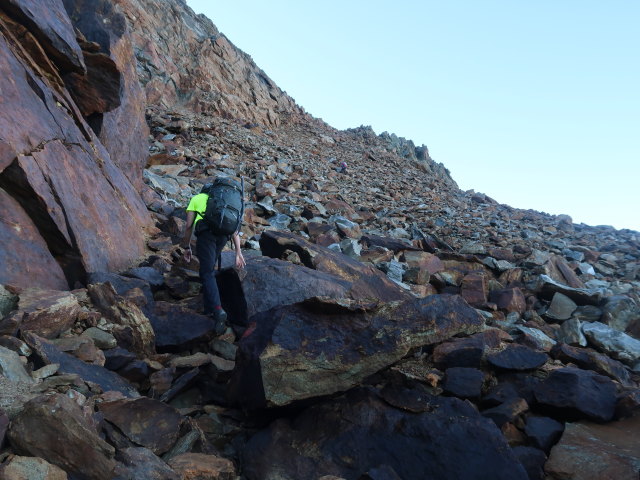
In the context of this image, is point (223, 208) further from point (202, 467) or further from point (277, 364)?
point (202, 467)

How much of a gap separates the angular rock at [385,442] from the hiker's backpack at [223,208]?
108 inches

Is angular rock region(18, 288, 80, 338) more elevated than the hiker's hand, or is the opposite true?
the hiker's hand

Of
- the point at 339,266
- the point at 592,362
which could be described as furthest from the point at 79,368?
the point at 592,362

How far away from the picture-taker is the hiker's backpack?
5.36 metres

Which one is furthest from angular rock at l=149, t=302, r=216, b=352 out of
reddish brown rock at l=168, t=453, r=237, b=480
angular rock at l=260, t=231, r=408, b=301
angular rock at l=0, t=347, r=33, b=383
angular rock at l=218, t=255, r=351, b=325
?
angular rock at l=260, t=231, r=408, b=301

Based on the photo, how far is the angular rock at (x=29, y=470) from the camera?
194 centimetres

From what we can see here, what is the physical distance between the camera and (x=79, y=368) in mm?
3410

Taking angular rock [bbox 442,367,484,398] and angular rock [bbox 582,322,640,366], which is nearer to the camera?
angular rock [bbox 442,367,484,398]

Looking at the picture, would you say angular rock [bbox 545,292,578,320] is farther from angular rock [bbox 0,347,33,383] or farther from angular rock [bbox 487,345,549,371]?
angular rock [bbox 0,347,33,383]

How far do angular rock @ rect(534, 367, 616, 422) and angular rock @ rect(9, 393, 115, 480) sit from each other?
3.56 m

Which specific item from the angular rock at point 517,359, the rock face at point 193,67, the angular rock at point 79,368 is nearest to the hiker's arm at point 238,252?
the angular rock at point 79,368

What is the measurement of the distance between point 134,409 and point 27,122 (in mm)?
4316

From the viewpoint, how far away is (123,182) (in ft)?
26.8

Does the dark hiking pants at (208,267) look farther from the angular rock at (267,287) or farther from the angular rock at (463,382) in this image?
the angular rock at (463,382)
